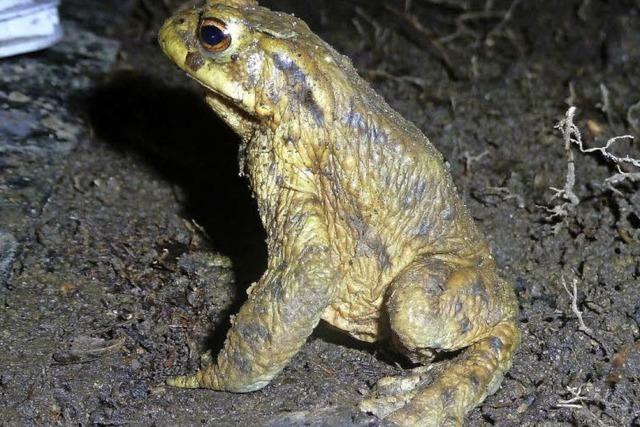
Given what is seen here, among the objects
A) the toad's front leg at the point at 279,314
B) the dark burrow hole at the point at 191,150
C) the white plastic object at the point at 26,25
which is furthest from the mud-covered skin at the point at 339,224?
the white plastic object at the point at 26,25

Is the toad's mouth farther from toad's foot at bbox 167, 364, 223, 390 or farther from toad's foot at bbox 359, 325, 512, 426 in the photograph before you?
toad's foot at bbox 359, 325, 512, 426

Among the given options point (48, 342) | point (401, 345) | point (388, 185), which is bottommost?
point (48, 342)

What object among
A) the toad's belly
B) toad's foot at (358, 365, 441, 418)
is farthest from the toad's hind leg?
the toad's belly

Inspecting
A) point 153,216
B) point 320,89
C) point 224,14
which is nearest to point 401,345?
point 320,89

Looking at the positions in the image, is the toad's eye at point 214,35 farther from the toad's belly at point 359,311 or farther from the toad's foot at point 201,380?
the toad's foot at point 201,380

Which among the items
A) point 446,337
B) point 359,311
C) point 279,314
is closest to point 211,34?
point 279,314

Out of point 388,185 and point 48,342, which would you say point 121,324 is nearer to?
point 48,342

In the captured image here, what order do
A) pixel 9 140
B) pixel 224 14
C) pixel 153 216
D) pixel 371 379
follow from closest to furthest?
pixel 224 14 < pixel 371 379 < pixel 153 216 < pixel 9 140
